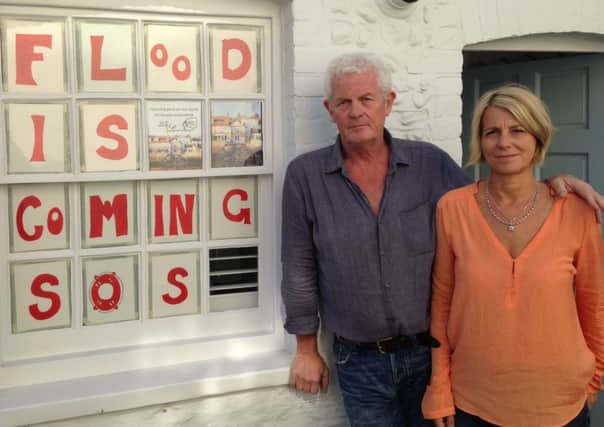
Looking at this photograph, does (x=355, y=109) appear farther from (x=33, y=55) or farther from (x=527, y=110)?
(x=33, y=55)

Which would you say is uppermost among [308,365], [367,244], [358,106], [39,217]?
[358,106]

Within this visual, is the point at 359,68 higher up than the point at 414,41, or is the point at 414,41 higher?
the point at 414,41

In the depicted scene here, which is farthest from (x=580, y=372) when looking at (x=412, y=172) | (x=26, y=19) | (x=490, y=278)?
(x=26, y=19)

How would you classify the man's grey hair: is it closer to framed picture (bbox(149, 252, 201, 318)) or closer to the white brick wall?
the white brick wall

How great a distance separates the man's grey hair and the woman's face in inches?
20.0

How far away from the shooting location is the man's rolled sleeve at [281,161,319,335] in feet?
8.91

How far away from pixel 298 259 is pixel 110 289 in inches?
35.7

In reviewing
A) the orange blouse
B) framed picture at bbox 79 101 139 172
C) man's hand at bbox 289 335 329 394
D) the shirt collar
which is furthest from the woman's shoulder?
framed picture at bbox 79 101 139 172

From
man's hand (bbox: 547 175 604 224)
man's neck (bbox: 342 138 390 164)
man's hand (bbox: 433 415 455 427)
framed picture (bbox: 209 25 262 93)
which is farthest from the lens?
framed picture (bbox: 209 25 262 93)

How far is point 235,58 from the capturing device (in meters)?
3.05

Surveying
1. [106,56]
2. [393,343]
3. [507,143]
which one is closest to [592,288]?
[507,143]

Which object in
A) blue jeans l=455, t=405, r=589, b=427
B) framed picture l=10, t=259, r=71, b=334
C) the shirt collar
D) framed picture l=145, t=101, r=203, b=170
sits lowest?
blue jeans l=455, t=405, r=589, b=427

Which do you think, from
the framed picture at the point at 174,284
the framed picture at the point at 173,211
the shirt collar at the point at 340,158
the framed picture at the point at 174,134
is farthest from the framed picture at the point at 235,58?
the framed picture at the point at 174,284

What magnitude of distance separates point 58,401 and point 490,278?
1.80 metres
